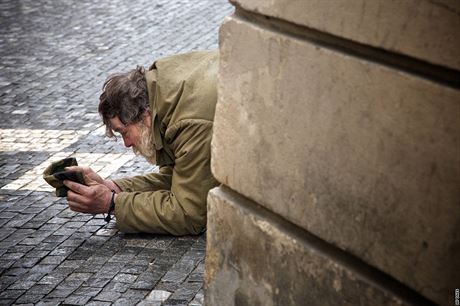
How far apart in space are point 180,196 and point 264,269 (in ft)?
5.54

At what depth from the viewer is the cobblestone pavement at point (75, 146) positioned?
418cm

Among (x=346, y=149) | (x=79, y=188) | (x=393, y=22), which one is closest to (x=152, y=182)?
(x=79, y=188)

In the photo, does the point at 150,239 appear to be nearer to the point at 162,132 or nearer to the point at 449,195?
the point at 162,132

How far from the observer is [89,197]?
4.57 meters

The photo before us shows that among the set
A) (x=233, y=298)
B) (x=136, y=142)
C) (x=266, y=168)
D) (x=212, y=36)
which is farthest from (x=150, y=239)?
(x=212, y=36)

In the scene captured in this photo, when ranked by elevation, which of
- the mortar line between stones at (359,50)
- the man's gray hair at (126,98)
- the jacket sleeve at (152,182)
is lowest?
the jacket sleeve at (152,182)

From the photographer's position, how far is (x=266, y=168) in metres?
2.71

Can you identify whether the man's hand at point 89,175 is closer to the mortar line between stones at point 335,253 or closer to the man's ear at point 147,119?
the man's ear at point 147,119

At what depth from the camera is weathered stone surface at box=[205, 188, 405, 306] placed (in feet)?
7.98

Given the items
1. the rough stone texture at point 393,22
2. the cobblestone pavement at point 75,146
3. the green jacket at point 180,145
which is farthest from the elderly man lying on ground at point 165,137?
the rough stone texture at point 393,22

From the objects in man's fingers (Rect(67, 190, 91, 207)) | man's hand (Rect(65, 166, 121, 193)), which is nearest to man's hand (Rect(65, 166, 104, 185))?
man's hand (Rect(65, 166, 121, 193))

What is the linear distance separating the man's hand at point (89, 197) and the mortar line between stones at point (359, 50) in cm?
211

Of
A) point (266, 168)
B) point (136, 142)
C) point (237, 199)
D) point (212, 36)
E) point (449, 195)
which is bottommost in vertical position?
point (212, 36)

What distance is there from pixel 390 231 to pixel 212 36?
7.18 m
